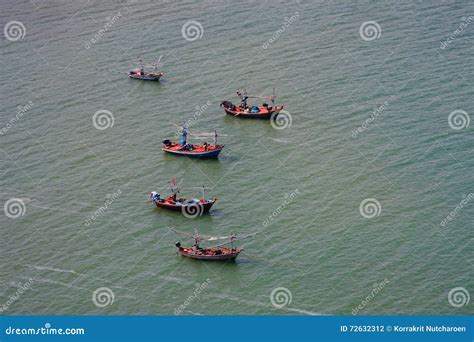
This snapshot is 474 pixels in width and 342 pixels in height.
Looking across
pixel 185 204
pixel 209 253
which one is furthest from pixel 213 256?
pixel 185 204

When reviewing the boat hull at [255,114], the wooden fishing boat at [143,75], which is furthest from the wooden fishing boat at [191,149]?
the wooden fishing boat at [143,75]

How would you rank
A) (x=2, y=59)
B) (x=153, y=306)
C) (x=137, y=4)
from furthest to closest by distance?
(x=137, y=4) → (x=2, y=59) → (x=153, y=306)

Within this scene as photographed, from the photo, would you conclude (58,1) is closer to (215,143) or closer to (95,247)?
(215,143)

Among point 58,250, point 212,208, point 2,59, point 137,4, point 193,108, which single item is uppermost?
point 137,4

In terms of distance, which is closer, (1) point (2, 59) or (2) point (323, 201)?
(2) point (323, 201)

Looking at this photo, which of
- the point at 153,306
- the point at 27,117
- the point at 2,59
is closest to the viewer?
the point at 153,306

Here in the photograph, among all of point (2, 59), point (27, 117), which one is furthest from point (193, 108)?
point (2, 59)
